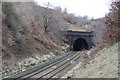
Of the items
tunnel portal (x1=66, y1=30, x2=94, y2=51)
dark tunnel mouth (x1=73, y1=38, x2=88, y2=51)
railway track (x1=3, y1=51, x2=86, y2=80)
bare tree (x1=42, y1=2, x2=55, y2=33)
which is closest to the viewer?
railway track (x1=3, y1=51, x2=86, y2=80)

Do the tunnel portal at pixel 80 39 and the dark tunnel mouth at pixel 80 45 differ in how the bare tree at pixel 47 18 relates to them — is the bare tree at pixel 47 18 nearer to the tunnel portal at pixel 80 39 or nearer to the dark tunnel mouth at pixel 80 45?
the tunnel portal at pixel 80 39

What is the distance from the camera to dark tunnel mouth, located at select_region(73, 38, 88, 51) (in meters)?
81.2

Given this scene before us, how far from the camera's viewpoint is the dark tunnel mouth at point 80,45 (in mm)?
81250

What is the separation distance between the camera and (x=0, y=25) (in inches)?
1446

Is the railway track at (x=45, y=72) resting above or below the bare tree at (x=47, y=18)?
below

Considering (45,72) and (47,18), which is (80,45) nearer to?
(47,18)

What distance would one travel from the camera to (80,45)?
3406 inches

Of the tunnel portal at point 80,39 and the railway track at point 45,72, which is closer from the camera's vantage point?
the railway track at point 45,72

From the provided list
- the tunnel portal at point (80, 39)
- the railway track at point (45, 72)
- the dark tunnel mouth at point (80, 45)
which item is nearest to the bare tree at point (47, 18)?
the tunnel portal at point (80, 39)

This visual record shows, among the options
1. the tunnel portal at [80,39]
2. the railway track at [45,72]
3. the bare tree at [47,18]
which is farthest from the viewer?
the tunnel portal at [80,39]

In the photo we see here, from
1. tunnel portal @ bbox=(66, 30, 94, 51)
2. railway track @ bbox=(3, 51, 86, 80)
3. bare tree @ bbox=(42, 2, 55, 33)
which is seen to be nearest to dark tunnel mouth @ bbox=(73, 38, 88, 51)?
tunnel portal @ bbox=(66, 30, 94, 51)

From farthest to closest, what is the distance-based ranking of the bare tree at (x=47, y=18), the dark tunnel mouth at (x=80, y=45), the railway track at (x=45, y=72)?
the dark tunnel mouth at (x=80, y=45) → the bare tree at (x=47, y=18) → the railway track at (x=45, y=72)

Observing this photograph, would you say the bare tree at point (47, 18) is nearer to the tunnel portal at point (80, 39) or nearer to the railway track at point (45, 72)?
the tunnel portal at point (80, 39)

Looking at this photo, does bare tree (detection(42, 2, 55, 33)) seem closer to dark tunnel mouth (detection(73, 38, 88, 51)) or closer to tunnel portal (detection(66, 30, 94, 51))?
tunnel portal (detection(66, 30, 94, 51))
